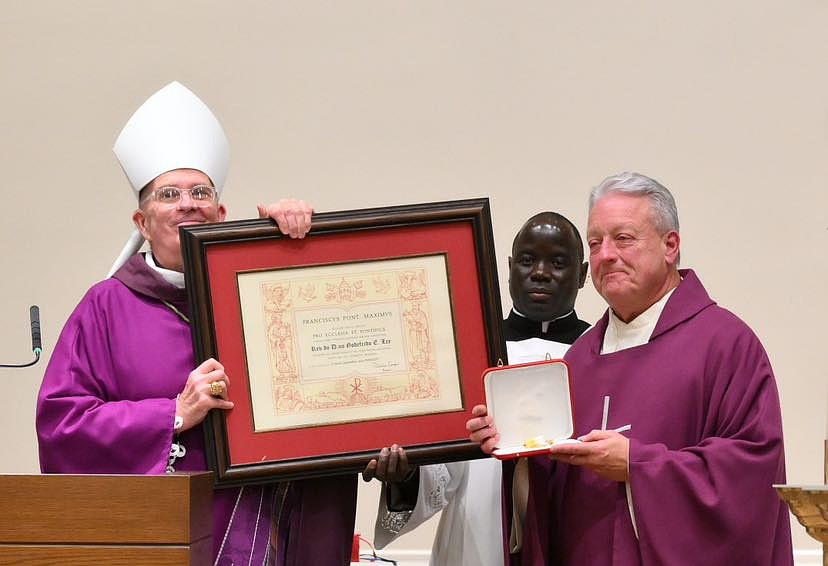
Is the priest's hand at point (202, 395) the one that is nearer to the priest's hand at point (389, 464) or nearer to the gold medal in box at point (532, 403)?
the priest's hand at point (389, 464)

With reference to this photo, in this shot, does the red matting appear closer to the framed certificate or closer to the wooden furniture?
the framed certificate

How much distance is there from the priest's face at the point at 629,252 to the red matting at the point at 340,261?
35cm

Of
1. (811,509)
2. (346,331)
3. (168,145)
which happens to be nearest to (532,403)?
(346,331)

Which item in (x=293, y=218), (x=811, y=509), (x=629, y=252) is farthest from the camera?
(x=629, y=252)

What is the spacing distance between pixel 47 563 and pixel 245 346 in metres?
0.74

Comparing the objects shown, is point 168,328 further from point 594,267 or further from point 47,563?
point 594,267

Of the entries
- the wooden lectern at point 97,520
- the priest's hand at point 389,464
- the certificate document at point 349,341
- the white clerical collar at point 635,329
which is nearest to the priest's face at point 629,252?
the white clerical collar at point 635,329

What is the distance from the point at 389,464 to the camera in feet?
9.88

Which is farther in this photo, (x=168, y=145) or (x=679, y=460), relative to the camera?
(x=168, y=145)

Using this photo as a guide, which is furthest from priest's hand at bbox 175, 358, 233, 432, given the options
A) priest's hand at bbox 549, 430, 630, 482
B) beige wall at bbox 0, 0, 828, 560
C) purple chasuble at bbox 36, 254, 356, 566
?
beige wall at bbox 0, 0, 828, 560

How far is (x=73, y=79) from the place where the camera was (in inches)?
236

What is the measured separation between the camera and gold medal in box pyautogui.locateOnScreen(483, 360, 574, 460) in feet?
10.1

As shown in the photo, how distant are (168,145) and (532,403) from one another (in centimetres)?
126

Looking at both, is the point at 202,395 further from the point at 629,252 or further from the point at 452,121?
the point at 452,121
